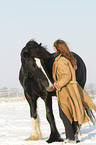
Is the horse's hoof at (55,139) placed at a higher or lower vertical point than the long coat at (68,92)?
lower

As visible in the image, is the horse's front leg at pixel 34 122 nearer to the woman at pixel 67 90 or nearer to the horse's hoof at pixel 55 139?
the horse's hoof at pixel 55 139

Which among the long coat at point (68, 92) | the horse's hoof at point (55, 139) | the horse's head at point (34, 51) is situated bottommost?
the horse's hoof at point (55, 139)

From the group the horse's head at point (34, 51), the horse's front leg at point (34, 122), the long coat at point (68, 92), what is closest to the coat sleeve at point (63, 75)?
the long coat at point (68, 92)

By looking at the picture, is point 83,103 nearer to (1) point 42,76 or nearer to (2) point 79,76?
(1) point 42,76

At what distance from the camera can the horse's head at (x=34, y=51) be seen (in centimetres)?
504

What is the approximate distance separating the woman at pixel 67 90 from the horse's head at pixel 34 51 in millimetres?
349

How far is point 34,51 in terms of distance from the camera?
5.05 metres

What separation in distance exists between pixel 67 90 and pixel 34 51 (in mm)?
1001

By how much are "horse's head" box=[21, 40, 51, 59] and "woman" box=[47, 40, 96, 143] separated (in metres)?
0.35

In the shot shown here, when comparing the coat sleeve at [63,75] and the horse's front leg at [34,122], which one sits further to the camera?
the horse's front leg at [34,122]

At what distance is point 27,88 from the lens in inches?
216

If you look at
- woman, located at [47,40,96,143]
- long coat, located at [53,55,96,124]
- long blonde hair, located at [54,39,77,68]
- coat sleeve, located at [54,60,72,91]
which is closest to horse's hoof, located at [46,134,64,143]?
woman, located at [47,40,96,143]

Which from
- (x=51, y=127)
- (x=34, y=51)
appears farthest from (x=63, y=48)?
(x=51, y=127)

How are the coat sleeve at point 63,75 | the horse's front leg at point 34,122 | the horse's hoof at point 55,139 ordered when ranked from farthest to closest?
the horse's front leg at point 34,122 < the horse's hoof at point 55,139 < the coat sleeve at point 63,75
